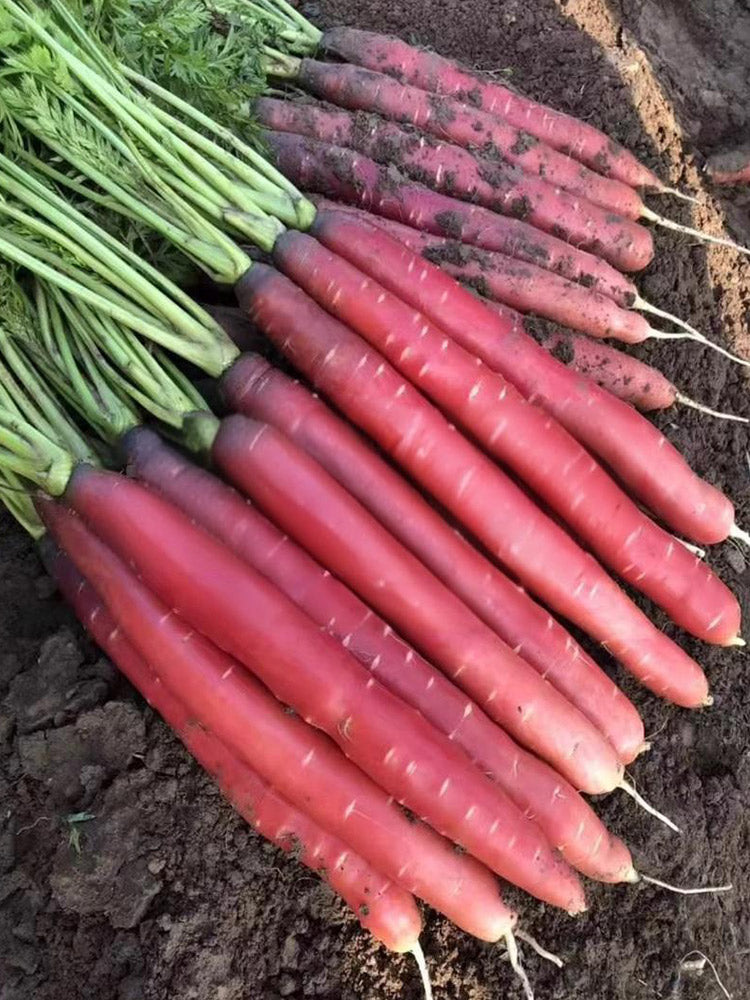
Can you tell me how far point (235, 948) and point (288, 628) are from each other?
66 centimetres

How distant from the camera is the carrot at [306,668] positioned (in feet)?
5.66

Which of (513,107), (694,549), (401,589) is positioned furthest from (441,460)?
(513,107)

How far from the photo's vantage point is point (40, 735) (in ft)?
6.02

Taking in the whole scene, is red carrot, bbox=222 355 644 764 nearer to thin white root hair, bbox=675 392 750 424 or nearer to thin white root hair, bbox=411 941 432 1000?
thin white root hair, bbox=411 941 432 1000

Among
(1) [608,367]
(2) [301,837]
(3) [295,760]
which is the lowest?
(2) [301,837]

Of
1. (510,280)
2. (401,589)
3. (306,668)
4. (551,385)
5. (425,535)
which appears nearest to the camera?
(306,668)

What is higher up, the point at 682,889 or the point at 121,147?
the point at 121,147

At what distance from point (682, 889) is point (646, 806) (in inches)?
8.2

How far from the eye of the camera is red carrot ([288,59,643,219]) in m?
2.46

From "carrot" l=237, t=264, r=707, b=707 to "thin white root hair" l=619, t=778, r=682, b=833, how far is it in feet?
0.93

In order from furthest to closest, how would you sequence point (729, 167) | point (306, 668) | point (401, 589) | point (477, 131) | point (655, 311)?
point (729, 167) < point (477, 131) < point (655, 311) < point (401, 589) < point (306, 668)

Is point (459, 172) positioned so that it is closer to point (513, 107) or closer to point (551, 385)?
point (513, 107)

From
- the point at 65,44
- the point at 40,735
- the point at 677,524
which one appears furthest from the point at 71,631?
the point at 677,524

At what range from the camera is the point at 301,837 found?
1791 mm
